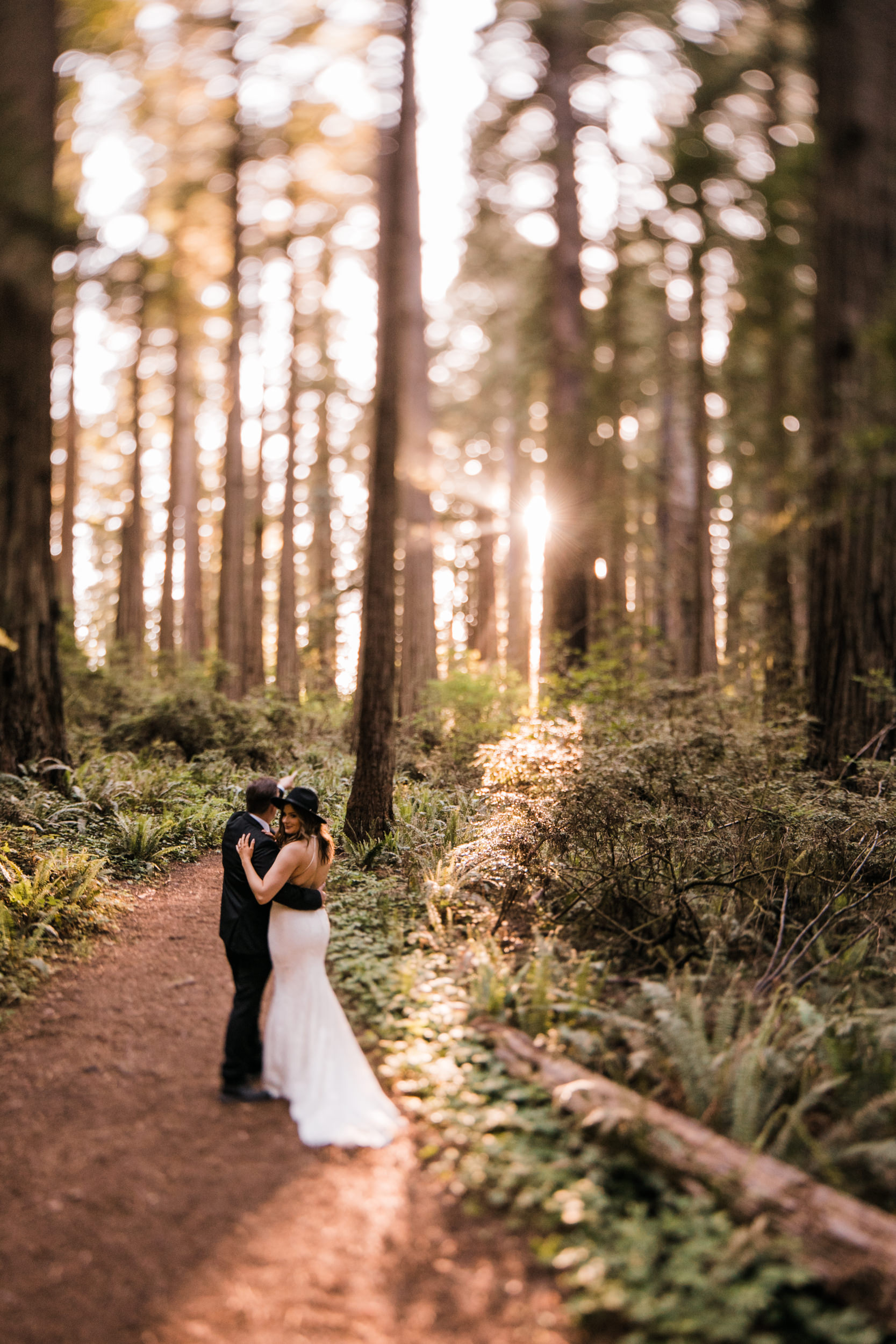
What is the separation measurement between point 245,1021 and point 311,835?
45.3 inches

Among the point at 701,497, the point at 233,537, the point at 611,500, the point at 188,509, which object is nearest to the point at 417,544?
the point at 611,500

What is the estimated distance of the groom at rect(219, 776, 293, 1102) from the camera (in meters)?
4.74

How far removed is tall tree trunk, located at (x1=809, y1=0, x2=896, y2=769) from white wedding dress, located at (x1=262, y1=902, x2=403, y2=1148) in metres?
6.24

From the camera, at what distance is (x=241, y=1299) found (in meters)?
3.18

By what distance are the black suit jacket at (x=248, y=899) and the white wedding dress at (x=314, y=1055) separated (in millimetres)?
92

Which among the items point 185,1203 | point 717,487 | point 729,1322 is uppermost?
point 717,487

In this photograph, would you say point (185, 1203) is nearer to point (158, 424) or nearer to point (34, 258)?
point (34, 258)

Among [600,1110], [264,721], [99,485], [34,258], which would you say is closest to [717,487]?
[264,721]

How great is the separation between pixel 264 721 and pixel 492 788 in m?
7.10

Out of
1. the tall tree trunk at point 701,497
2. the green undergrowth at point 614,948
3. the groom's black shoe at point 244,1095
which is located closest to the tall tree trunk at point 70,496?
the green undergrowth at point 614,948

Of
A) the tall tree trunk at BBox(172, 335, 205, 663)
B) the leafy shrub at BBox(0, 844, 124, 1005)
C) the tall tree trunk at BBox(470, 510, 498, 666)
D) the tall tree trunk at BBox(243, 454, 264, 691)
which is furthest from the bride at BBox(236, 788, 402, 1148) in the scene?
the tall tree trunk at BBox(470, 510, 498, 666)

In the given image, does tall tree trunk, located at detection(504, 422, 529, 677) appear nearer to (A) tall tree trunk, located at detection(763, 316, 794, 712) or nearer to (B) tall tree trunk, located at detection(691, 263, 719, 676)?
(B) tall tree trunk, located at detection(691, 263, 719, 676)

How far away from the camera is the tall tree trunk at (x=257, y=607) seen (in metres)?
20.1

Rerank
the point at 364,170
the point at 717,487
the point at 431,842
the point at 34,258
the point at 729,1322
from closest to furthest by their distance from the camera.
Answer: the point at 729,1322
the point at 34,258
the point at 431,842
the point at 364,170
the point at 717,487
